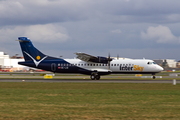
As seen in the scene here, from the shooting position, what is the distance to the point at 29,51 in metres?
48.0

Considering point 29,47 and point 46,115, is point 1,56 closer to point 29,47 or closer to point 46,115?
point 29,47

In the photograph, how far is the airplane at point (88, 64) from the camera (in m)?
45.9

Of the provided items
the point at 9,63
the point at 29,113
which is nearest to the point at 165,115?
the point at 29,113

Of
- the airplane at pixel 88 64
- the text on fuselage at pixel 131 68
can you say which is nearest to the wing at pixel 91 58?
the airplane at pixel 88 64

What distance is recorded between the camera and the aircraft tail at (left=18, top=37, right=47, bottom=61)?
156 feet

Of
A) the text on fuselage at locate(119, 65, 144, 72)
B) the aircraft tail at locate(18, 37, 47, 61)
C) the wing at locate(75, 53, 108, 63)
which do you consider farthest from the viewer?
the aircraft tail at locate(18, 37, 47, 61)

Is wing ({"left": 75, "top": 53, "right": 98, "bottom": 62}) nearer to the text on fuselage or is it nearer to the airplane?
the airplane

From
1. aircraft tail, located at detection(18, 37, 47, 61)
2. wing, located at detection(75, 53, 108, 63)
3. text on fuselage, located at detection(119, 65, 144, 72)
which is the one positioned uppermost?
aircraft tail, located at detection(18, 37, 47, 61)

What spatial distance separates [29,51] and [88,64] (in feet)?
36.7

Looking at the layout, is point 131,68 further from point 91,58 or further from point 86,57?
point 86,57

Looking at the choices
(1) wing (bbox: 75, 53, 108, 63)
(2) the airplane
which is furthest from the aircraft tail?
(1) wing (bbox: 75, 53, 108, 63)

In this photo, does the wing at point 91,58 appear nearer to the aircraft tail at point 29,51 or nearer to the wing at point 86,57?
the wing at point 86,57

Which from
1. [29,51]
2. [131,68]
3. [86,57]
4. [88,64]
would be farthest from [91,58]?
[29,51]

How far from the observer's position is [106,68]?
46.6 meters
